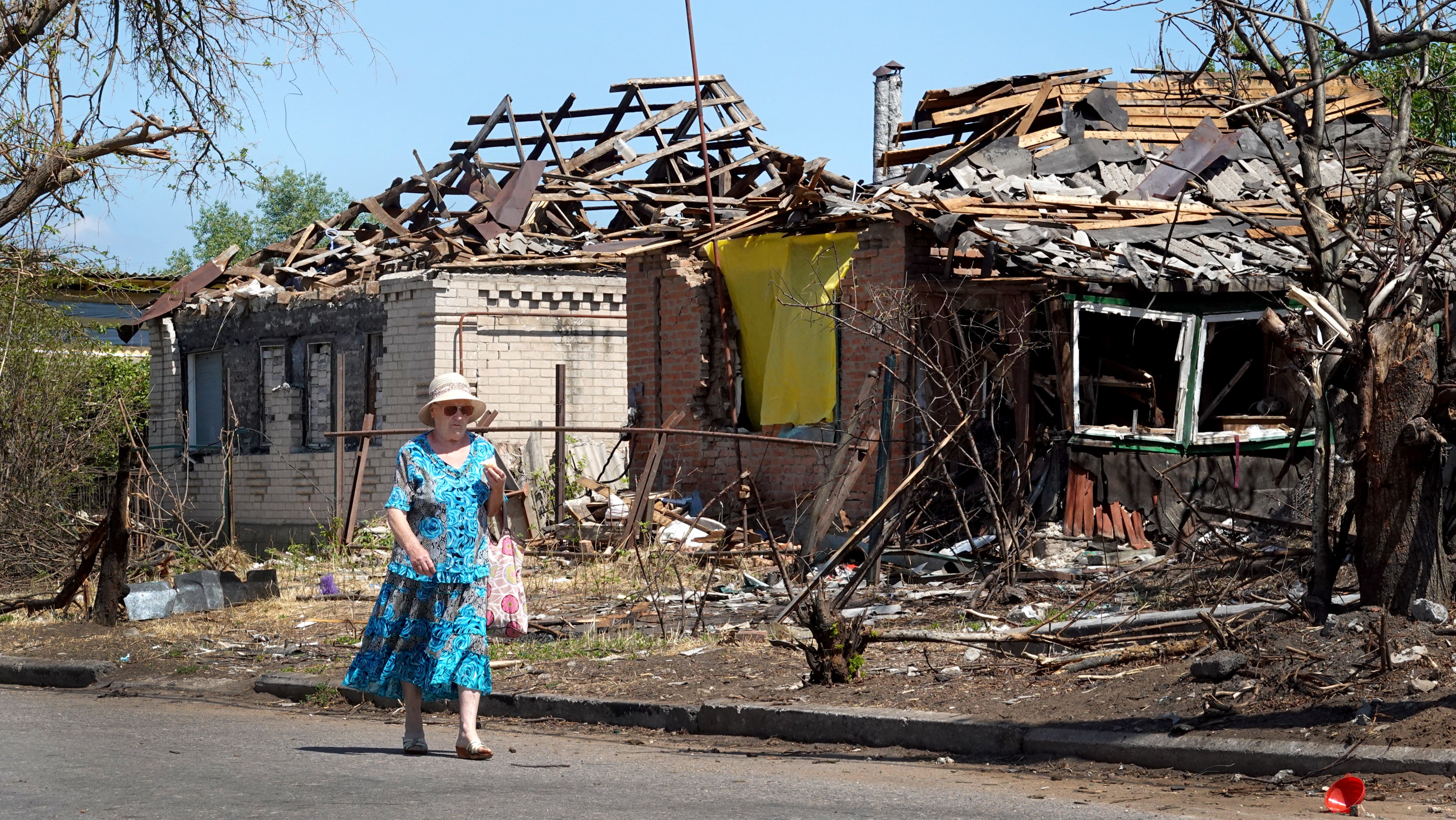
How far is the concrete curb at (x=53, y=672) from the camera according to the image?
10578 millimetres

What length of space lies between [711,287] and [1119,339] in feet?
16.2

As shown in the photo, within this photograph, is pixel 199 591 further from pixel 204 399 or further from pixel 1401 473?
pixel 204 399

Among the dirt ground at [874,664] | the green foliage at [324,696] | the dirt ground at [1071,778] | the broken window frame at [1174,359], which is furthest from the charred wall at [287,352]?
the dirt ground at [1071,778]

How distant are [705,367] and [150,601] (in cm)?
733

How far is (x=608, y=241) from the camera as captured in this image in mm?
20312

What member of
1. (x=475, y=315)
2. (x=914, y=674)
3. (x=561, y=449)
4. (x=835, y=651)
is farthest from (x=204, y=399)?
(x=914, y=674)

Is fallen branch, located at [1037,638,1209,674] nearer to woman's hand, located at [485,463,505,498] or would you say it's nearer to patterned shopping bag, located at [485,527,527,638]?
patterned shopping bag, located at [485,527,527,638]

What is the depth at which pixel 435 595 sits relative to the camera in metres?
7.05

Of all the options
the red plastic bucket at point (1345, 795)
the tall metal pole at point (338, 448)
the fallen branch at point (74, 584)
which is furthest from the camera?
the tall metal pole at point (338, 448)

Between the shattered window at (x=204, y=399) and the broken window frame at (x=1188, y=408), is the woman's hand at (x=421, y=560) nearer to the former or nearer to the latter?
the broken window frame at (x=1188, y=408)

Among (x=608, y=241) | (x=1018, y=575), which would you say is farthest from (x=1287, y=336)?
(x=608, y=241)

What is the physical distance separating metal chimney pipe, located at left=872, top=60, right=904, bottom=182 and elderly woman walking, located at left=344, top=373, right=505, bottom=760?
1697cm

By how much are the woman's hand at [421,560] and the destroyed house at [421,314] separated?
1106 cm

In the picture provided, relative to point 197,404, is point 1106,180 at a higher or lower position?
higher
